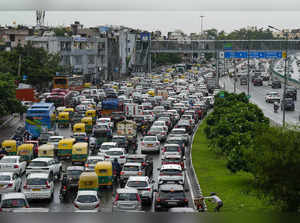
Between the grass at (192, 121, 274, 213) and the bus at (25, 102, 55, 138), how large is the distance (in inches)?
411

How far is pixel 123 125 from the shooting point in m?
38.7

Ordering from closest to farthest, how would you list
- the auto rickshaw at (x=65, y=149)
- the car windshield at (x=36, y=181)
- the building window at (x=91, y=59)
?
the car windshield at (x=36, y=181), the auto rickshaw at (x=65, y=149), the building window at (x=91, y=59)

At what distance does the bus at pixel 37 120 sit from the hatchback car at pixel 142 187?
2033 centimetres

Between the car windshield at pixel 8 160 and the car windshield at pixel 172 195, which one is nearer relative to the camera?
the car windshield at pixel 172 195

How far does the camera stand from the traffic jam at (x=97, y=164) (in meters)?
18.4

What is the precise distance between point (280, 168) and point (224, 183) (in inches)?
446

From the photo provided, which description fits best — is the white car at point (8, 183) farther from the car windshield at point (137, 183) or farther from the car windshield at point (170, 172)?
the car windshield at point (170, 172)

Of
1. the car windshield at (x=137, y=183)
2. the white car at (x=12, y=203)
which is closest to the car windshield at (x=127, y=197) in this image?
the car windshield at (x=137, y=183)

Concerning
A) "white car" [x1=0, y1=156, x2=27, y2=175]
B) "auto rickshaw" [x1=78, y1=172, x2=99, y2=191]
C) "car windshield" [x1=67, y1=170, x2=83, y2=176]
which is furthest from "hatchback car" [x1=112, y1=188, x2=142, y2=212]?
"white car" [x1=0, y1=156, x2=27, y2=175]

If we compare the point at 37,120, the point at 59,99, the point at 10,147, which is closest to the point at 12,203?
the point at 10,147

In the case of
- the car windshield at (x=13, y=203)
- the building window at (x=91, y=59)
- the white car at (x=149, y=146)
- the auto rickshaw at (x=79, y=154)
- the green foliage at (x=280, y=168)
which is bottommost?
the white car at (x=149, y=146)

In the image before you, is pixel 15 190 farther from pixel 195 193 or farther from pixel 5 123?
pixel 5 123

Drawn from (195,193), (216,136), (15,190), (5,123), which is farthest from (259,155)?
(5,123)

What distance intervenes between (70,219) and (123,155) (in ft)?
Answer: 83.1
